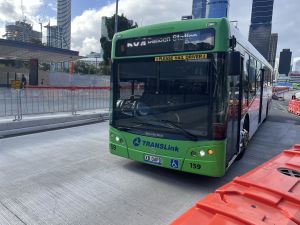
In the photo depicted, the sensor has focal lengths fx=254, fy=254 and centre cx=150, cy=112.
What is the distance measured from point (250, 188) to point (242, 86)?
3878 mm

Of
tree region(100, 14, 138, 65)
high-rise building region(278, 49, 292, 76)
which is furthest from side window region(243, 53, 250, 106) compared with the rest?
high-rise building region(278, 49, 292, 76)

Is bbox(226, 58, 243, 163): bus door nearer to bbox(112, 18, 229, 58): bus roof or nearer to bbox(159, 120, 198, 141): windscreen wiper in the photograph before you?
bbox(112, 18, 229, 58): bus roof

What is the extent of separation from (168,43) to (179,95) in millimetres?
999

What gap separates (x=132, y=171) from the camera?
538 cm

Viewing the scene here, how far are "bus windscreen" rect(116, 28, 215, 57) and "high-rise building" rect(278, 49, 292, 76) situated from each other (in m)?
123

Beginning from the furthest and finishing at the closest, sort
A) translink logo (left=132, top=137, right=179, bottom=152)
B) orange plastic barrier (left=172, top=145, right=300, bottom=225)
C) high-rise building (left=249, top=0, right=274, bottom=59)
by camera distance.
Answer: high-rise building (left=249, top=0, right=274, bottom=59)
translink logo (left=132, top=137, right=179, bottom=152)
orange plastic barrier (left=172, top=145, right=300, bottom=225)

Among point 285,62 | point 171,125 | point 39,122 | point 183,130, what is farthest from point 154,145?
point 285,62

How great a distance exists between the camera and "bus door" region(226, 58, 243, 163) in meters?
4.71

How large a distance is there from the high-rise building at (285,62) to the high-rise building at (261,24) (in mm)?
82439

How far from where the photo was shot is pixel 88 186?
458 cm

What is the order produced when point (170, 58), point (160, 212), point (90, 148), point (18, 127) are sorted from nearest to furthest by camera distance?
point (160, 212) < point (170, 58) < point (90, 148) < point (18, 127)

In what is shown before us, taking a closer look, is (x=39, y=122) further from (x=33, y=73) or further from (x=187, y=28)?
(x=33, y=73)

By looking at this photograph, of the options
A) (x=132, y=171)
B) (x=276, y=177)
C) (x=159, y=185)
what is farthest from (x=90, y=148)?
(x=276, y=177)

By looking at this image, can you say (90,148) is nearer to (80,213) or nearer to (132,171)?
(132,171)
